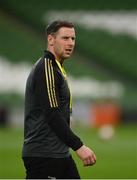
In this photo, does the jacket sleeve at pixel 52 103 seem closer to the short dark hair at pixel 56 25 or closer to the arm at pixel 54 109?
the arm at pixel 54 109

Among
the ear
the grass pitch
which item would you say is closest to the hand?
the ear

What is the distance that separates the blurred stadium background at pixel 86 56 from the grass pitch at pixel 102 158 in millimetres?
5916

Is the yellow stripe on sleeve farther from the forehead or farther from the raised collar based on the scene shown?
the forehead

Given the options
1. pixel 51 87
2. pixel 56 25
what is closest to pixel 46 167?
pixel 51 87

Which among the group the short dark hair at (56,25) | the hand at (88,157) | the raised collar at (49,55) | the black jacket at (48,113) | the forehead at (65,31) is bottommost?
the hand at (88,157)

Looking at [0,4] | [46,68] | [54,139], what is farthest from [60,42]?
[0,4]

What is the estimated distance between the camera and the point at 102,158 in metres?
16.5

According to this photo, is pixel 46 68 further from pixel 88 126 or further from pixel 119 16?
pixel 119 16

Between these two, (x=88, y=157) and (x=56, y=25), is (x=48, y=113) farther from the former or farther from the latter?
(x=56, y=25)

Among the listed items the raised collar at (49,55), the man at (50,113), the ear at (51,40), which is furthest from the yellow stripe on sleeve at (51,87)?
the ear at (51,40)

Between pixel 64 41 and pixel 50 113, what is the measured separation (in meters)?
0.56

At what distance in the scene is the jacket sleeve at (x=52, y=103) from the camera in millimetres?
4867

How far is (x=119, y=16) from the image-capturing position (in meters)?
33.1

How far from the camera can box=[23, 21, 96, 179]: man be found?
4906 millimetres
